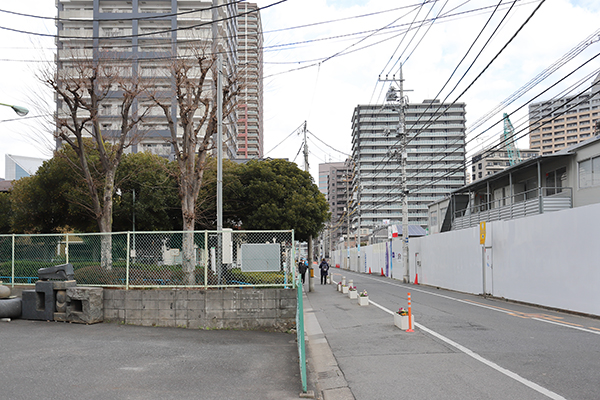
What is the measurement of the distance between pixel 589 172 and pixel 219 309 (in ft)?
63.6

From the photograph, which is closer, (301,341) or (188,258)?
(301,341)

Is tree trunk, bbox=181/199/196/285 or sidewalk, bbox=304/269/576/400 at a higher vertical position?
tree trunk, bbox=181/199/196/285

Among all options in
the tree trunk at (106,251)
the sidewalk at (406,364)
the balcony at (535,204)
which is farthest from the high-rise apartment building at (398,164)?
the sidewalk at (406,364)

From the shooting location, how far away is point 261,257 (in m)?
12.3

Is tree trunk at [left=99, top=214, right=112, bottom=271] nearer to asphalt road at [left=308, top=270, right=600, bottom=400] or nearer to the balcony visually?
asphalt road at [left=308, top=270, right=600, bottom=400]

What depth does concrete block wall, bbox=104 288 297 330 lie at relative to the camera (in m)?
11.5

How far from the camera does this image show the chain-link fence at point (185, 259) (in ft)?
39.8

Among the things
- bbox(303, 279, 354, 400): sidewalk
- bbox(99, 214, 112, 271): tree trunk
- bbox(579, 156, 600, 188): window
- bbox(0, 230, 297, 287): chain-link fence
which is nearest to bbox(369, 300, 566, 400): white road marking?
bbox(303, 279, 354, 400): sidewalk

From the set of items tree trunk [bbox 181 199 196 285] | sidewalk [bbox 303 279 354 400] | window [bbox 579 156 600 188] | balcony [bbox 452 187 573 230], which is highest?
window [bbox 579 156 600 188]

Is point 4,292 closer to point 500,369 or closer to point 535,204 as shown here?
point 500,369

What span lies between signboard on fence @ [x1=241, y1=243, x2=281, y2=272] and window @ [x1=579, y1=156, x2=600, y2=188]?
55.9ft

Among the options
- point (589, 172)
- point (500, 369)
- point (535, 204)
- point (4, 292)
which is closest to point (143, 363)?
point (500, 369)

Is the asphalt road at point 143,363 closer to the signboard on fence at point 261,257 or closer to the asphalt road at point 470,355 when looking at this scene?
the asphalt road at point 470,355

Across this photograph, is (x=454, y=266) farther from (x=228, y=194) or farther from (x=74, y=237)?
(x=74, y=237)
